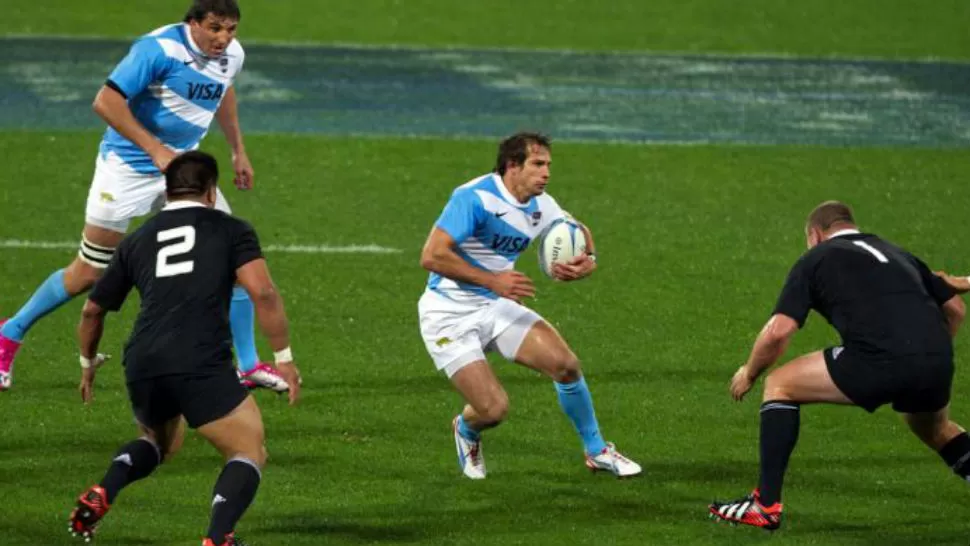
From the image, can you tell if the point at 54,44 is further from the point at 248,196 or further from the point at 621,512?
the point at 621,512

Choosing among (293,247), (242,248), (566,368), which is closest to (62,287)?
(566,368)

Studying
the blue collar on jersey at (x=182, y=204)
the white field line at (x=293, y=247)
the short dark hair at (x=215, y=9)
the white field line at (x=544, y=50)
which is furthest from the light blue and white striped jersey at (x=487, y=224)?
the white field line at (x=544, y=50)

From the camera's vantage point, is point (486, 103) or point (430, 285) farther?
point (486, 103)

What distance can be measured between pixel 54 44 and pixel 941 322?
16.0m

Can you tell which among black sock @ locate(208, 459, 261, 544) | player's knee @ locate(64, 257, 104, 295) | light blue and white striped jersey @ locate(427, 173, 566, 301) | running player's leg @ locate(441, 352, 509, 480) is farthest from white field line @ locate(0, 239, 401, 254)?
black sock @ locate(208, 459, 261, 544)

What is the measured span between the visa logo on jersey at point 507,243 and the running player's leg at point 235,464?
2.24 meters

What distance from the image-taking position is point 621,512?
9.48m

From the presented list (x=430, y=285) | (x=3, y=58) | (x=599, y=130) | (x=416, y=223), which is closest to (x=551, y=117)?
(x=599, y=130)

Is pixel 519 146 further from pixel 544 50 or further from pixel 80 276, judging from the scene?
pixel 544 50

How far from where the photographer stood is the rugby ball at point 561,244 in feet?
32.9

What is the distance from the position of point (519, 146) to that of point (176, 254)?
250 cm

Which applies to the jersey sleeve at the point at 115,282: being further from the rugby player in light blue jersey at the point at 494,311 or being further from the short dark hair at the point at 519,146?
the short dark hair at the point at 519,146

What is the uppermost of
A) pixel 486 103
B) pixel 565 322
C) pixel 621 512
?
pixel 621 512

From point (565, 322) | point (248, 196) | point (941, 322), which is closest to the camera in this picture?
point (941, 322)
